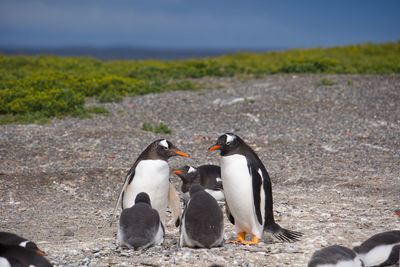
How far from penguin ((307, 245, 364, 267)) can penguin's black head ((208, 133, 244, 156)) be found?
180 centimetres

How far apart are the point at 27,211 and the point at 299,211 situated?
387 centimetres

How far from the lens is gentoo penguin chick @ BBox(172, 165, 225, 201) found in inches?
315

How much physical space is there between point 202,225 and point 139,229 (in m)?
0.64

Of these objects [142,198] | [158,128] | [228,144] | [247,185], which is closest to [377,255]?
[247,185]

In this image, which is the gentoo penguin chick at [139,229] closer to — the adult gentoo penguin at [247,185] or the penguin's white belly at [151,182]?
the penguin's white belly at [151,182]

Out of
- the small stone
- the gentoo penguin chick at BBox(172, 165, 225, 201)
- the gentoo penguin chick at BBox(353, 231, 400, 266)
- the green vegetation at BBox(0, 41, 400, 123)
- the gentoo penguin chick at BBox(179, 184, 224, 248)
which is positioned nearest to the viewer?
the gentoo penguin chick at BBox(353, 231, 400, 266)

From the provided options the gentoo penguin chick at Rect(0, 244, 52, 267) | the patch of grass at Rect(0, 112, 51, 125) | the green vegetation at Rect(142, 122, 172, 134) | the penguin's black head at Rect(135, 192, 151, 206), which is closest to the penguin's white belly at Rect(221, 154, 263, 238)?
the penguin's black head at Rect(135, 192, 151, 206)

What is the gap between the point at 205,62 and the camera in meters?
20.8

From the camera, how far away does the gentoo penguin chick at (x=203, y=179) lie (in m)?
8.01

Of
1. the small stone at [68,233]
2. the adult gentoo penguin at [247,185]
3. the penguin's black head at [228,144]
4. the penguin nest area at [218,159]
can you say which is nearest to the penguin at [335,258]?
the penguin nest area at [218,159]

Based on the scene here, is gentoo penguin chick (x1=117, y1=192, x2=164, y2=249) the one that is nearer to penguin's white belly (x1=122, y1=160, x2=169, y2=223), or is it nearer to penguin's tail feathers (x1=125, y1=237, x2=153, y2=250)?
penguin's tail feathers (x1=125, y1=237, x2=153, y2=250)

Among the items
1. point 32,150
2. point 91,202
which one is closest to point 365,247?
point 91,202

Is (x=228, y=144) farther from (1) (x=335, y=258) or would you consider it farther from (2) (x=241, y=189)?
(1) (x=335, y=258)

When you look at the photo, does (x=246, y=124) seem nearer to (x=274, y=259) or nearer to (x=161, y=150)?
(x=161, y=150)
